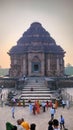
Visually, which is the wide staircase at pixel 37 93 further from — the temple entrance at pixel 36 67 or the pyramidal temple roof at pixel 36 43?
the pyramidal temple roof at pixel 36 43

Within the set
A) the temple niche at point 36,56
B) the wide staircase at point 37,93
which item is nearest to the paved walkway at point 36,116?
the wide staircase at point 37,93

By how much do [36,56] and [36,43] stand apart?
28.9 inches

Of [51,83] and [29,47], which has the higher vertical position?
[29,47]

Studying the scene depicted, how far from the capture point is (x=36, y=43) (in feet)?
45.0

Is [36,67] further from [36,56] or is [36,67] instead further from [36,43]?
[36,43]

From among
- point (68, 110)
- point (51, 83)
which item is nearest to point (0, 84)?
point (51, 83)

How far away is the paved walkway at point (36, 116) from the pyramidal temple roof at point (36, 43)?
6.29 meters

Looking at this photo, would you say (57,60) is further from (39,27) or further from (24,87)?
(24,87)

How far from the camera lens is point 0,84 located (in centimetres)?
1209

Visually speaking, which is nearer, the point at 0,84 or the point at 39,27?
the point at 0,84

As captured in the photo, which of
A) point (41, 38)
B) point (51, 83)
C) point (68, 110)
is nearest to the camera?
point (68, 110)

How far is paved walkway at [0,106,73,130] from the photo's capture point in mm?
5379

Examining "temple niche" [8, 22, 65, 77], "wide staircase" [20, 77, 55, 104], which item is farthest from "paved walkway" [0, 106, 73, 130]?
"temple niche" [8, 22, 65, 77]

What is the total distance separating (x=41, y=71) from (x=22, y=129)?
9859 millimetres
